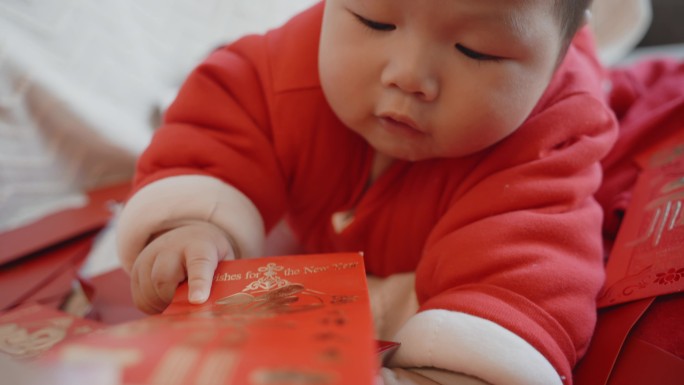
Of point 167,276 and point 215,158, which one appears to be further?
point 215,158

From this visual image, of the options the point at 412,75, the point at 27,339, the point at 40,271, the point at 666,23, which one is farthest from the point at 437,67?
the point at 666,23

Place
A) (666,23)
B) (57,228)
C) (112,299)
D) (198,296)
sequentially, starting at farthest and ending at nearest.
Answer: (666,23), (57,228), (112,299), (198,296)

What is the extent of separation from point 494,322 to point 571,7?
10.7 inches

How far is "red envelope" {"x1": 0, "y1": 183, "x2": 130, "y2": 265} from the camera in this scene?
2.41 ft

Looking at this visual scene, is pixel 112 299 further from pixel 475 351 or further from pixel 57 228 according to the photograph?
pixel 475 351

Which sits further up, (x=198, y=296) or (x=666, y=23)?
(x=666, y=23)

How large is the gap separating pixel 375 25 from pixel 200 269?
24 cm

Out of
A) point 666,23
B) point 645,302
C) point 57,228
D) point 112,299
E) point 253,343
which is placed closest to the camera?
point 253,343

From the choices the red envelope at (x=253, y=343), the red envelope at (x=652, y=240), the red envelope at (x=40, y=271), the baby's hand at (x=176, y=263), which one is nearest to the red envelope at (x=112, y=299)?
the red envelope at (x=40, y=271)

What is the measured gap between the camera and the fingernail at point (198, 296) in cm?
42

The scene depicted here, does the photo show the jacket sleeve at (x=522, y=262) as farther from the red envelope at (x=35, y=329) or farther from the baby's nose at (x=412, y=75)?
the red envelope at (x=35, y=329)

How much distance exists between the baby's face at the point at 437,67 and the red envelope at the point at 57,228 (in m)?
0.43

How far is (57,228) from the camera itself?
779 mm

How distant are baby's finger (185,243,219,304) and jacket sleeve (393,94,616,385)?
0.17 meters
